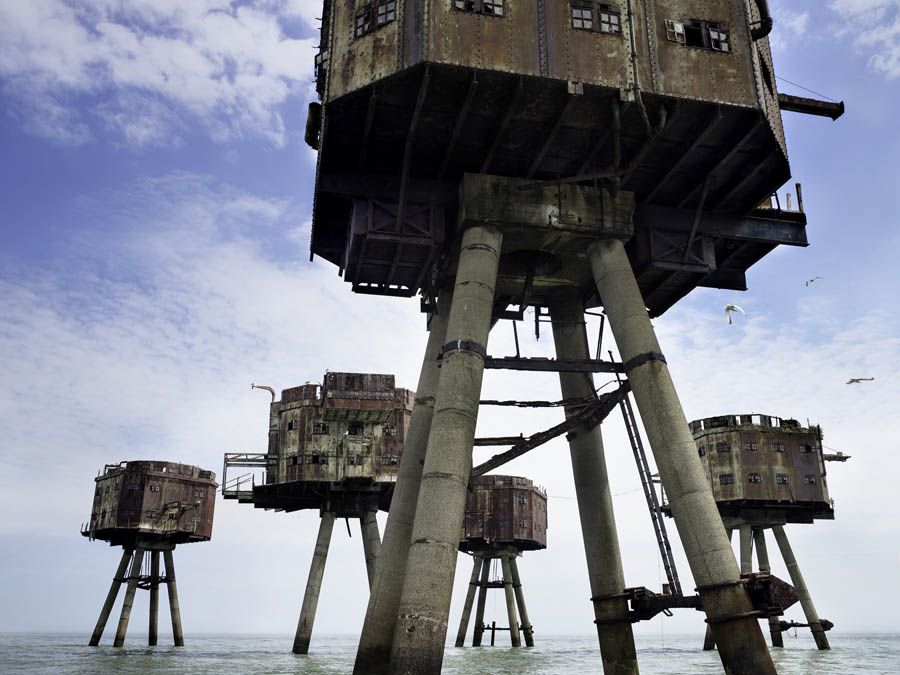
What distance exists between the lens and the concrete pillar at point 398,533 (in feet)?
55.0

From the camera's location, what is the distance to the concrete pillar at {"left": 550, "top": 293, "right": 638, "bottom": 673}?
62.2ft

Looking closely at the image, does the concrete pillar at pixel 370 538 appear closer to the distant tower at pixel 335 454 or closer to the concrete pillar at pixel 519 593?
the distant tower at pixel 335 454

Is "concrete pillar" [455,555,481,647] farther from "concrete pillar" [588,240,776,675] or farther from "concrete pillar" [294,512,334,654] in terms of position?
"concrete pillar" [588,240,776,675]

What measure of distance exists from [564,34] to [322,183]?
616cm

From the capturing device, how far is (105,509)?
162 ft

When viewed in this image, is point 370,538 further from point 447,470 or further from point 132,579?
point 447,470

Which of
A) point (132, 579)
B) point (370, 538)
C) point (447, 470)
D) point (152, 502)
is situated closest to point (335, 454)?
point (370, 538)

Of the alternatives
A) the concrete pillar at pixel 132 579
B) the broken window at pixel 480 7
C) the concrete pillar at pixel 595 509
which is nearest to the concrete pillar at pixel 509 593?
the concrete pillar at pixel 132 579

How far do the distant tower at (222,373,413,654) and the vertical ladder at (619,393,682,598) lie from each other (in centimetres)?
2111

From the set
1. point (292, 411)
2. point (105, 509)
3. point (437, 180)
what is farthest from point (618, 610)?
point (105, 509)

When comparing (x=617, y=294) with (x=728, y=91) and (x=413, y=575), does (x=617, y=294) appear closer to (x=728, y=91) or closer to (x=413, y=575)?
(x=728, y=91)

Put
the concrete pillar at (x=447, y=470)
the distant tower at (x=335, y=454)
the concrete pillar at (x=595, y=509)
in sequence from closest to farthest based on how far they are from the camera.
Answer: the concrete pillar at (x=447, y=470)
the concrete pillar at (x=595, y=509)
the distant tower at (x=335, y=454)

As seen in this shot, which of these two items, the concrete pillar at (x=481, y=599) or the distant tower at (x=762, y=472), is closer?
the distant tower at (x=762, y=472)

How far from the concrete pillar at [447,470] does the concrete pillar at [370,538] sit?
24807 millimetres
